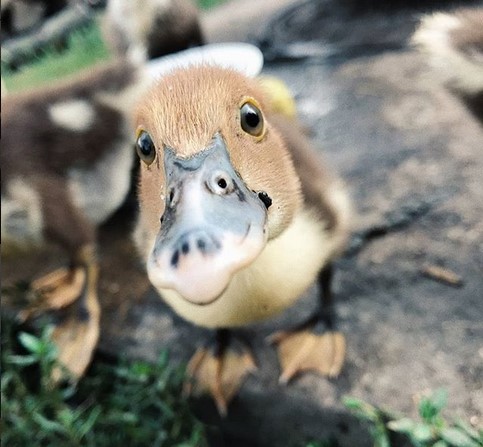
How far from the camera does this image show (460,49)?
141 centimetres

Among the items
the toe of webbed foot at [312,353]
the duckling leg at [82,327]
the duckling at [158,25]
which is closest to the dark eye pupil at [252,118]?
the toe of webbed foot at [312,353]

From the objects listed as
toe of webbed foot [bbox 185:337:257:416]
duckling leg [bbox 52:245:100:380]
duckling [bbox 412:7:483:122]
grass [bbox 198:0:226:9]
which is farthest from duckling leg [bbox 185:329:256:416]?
grass [bbox 198:0:226:9]

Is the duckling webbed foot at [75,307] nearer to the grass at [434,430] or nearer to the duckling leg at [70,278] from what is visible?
the duckling leg at [70,278]

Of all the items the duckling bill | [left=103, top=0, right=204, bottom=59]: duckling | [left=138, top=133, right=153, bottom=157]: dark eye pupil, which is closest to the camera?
the duckling bill

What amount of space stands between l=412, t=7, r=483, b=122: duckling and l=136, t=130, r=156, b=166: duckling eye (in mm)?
807

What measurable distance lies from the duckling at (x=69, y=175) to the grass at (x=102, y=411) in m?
0.13

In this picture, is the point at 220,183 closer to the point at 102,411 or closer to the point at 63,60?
the point at 102,411

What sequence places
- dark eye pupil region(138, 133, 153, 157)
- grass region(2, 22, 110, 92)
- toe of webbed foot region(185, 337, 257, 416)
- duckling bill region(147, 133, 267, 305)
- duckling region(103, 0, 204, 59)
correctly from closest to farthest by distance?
duckling bill region(147, 133, 267, 305)
dark eye pupil region(138, 133, 153, 157)
toe of webbed foot region(185, 337, 257, 416)
grass region(2, 22, 110, 92)
duckling region(103, 0, 204, 59)

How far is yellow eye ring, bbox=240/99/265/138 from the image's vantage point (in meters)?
0.93

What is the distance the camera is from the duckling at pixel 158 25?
2721 mm

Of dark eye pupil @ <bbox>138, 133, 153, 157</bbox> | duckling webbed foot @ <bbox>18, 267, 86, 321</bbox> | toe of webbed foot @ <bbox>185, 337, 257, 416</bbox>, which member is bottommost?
toe of webbed foot @ <bbox>185, 337, 257, 416</bbox>

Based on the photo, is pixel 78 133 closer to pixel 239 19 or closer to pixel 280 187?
pixel 280 187

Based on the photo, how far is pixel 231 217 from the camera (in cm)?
73

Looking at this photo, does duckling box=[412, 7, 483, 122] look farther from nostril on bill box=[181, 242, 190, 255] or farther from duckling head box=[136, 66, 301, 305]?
nostril on bill box=[181, 242, 190, 255]
